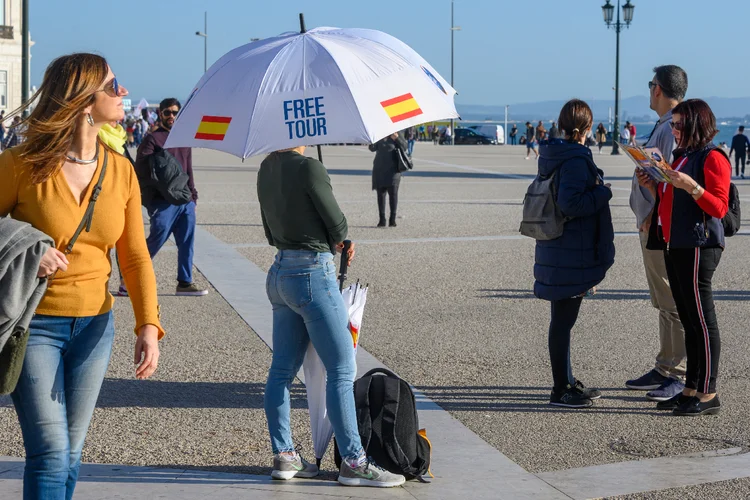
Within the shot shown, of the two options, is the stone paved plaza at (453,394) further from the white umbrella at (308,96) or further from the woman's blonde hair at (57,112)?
the woman's blonde hair at (57,112)

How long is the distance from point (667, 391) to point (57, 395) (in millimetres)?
3951

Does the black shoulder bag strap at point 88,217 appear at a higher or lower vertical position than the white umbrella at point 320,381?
higher

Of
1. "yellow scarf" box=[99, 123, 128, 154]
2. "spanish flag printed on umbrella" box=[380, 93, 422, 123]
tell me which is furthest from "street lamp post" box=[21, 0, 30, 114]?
"spanish flag printed on umbrella" box=[380, 93, 422, 123]

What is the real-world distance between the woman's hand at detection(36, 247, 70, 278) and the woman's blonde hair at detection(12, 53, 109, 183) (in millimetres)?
283

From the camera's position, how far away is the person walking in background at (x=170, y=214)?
8.85 m

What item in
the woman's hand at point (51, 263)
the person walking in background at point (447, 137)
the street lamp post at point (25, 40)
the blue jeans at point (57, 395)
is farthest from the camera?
the person walking in background at point (447, 137)

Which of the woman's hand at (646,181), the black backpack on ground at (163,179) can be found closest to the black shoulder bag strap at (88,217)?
the woman's hand at (646,181)

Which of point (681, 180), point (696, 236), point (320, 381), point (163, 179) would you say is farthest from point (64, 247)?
point (163, 179)

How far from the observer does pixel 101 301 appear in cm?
313

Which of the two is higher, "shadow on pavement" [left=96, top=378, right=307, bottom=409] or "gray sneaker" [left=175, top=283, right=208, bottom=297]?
"gray sneaker" [left=175, top=283, right=208, bottom=297]

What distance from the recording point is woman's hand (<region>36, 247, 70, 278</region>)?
113 inches

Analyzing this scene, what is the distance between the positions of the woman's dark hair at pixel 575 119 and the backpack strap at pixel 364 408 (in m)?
1.91

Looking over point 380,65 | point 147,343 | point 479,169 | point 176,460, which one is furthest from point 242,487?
point 479,169

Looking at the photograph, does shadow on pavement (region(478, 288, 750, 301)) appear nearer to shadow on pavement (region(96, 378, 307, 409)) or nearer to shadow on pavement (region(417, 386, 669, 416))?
shadow on pavement (region(417, 386, 669, 416))
